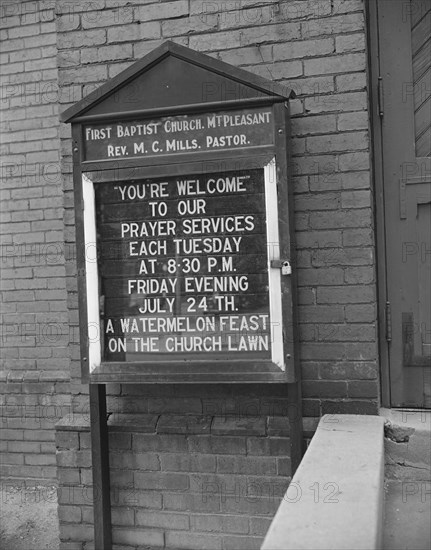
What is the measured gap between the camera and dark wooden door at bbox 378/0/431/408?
3156mm

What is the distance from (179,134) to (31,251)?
6.80 feet

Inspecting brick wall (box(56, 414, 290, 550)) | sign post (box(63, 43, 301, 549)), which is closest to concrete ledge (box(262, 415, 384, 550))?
sign post (box(63, 43, 301, 549))

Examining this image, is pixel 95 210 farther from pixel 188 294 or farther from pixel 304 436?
pixel 304 436

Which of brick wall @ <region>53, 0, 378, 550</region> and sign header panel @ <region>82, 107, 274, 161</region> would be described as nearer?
sign header panel @ <region>82, 107, 274, 161</region>

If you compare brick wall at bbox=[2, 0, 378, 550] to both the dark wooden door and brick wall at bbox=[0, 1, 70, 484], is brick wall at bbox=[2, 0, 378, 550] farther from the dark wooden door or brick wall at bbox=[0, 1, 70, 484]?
brick wall at bbox=[0, 1, 70, 484]

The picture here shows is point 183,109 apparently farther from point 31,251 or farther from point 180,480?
Result: point 31,251

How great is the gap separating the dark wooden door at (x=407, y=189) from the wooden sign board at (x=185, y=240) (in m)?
0.73

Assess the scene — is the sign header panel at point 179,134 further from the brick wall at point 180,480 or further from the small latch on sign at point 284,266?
the brick wall at point 180,480

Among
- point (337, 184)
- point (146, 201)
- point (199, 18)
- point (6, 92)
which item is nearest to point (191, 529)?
point (146, 201)

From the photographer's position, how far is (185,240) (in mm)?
2984

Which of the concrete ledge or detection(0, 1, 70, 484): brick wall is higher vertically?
detection(0, 1, 70, 484): brick wall

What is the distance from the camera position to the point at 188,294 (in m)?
2.96

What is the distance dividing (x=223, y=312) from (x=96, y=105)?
1.22 meters

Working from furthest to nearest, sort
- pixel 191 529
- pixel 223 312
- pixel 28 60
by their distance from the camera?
pixel 28 60 < pixel 191 529 < pixel 223 312
